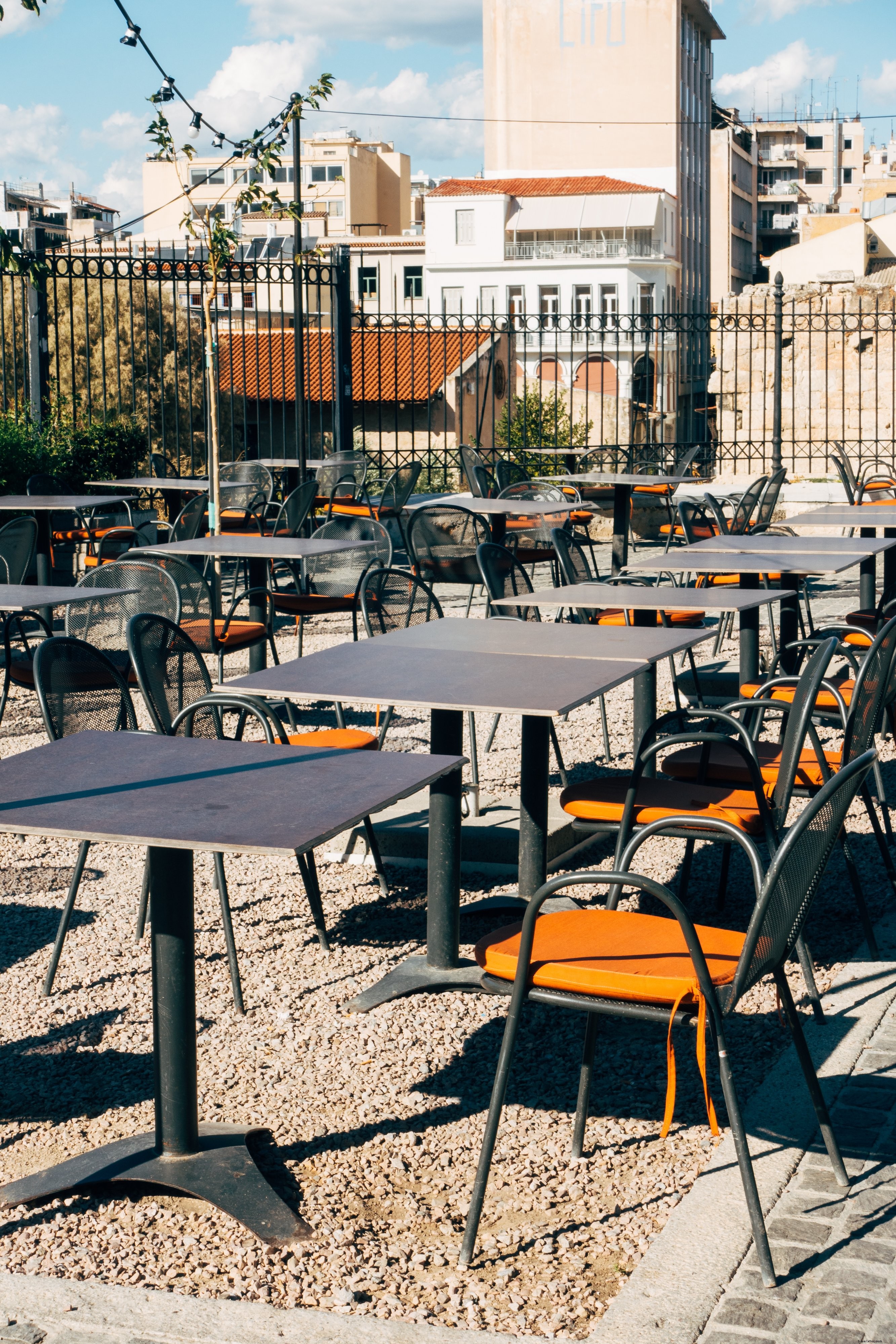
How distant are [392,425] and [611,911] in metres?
35.7

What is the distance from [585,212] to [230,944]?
6575 centimetres

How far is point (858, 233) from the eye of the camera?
36.6 metres

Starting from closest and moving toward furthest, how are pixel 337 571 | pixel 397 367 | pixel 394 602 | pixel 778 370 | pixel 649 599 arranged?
pixel 649 599 < pixel 394 602 < pixel 337 571 < pixel 778 370 < pixel 397 367

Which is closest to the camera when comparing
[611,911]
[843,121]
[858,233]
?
[611,911]

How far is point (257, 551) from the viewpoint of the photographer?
681 cm

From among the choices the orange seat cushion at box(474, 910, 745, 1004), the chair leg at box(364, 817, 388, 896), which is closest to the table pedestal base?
the orange seat cushion at box(474, 910, 745, 1004)

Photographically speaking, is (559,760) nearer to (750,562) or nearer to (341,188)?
(750,562)

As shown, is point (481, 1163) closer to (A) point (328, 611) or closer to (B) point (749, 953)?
(B) point (749, 953)

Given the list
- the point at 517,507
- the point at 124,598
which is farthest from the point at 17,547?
the point at 517,507

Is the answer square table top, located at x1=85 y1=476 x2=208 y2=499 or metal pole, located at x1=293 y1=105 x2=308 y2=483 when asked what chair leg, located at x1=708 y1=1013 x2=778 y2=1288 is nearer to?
square table top, located at x1=85 y1=476 x2=208 y2=499

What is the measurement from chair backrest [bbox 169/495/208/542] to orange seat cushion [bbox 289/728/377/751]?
4.13 m

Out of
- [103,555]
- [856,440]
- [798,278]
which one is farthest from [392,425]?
[103,555]

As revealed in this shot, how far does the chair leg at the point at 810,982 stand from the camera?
350cm

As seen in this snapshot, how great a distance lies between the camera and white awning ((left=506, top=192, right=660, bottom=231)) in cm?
6531
